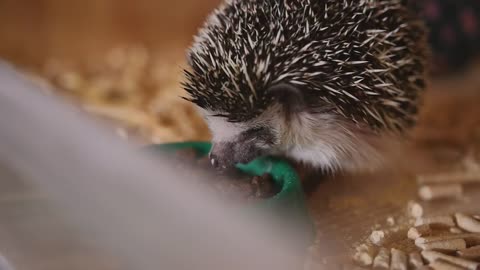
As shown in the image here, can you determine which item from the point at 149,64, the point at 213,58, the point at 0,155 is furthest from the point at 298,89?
A: the point at 149,64

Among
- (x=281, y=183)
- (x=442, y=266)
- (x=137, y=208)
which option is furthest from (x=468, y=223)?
(x=137, y=208)

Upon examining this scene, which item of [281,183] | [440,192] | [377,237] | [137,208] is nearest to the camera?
[137,208]

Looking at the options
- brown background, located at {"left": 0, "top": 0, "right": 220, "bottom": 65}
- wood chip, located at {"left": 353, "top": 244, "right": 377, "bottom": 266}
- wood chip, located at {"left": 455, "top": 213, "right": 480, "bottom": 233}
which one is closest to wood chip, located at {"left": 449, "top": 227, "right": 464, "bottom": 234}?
wood chip, located at {"left": 455, "top": 213, "right": 480, "bottom": 233}

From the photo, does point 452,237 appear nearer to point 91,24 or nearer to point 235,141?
point 235,141

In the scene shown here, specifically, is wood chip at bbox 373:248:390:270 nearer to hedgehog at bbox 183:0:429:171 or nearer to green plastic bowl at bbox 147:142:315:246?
green plastic bowl at bbox 147:142:315:246

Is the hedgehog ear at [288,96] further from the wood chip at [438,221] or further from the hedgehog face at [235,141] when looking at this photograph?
the wood chip at [438,221]

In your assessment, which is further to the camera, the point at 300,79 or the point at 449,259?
the point at 300,79
